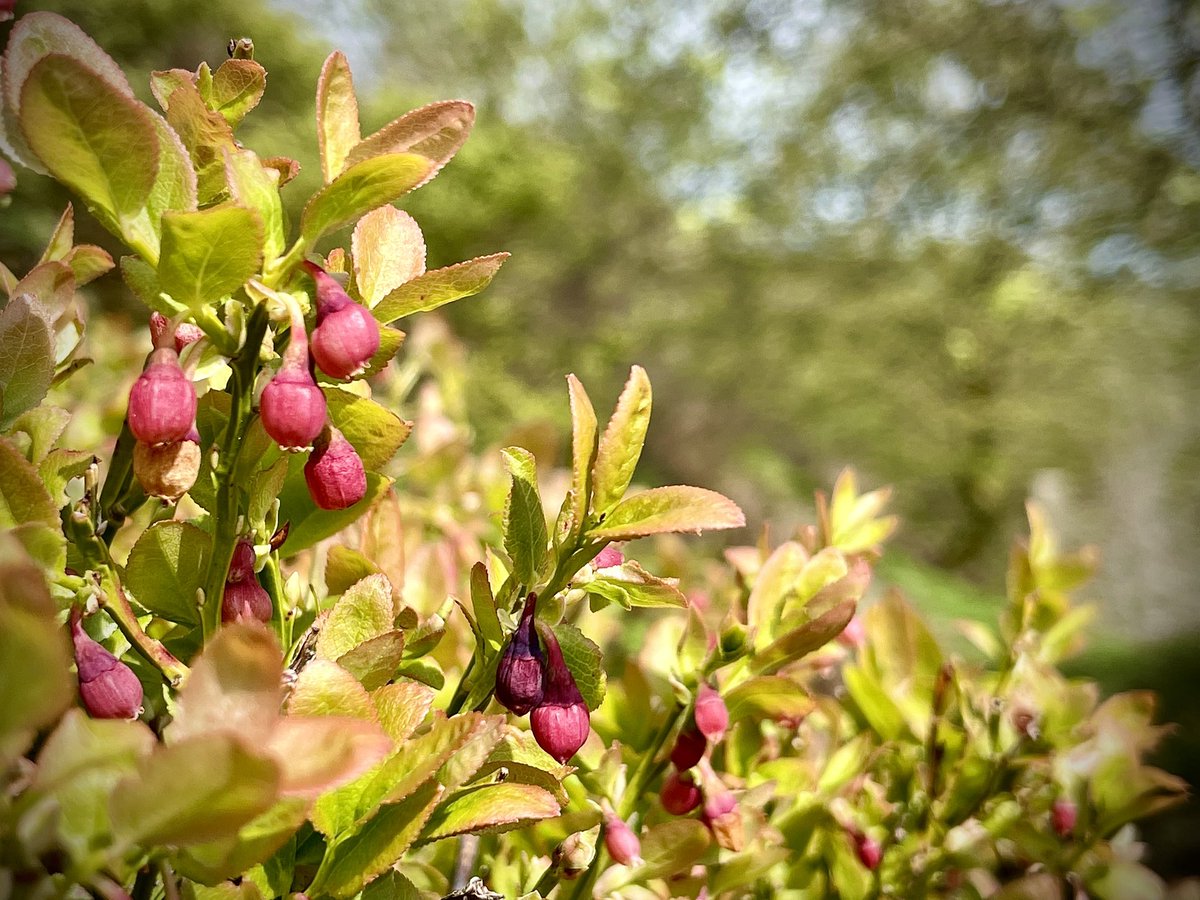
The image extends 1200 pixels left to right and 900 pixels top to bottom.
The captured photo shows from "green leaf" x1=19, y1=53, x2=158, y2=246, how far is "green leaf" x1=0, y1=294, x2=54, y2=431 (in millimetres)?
67

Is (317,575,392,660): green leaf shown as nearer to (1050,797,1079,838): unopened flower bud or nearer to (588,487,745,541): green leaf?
(588,487,745,541): green leaf

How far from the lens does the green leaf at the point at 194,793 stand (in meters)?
0.16

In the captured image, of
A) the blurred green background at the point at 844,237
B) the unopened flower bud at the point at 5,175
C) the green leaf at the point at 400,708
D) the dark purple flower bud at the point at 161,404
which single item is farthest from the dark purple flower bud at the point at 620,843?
the blurred green background at the point at 844,237

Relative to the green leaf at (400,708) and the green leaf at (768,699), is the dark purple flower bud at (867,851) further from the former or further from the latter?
the green leaf at (400,708)

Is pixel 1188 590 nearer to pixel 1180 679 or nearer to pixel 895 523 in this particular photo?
pixel 1180 679

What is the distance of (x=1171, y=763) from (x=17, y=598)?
2.96 metres

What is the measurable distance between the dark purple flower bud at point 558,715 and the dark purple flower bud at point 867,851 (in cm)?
27

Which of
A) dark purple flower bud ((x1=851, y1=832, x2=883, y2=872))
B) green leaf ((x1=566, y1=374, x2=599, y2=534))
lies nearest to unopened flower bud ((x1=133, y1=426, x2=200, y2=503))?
green leaf ((x1=566, y1=374, x2=599, y2=534))

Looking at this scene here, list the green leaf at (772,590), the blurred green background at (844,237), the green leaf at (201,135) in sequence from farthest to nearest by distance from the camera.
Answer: the blurred green background at (844,237)
the green leaf at (772,590)
the green leaf at (201,135)

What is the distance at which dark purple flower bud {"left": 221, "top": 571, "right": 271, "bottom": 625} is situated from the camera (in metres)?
0.26

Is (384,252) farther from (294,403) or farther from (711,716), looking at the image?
(711,716)

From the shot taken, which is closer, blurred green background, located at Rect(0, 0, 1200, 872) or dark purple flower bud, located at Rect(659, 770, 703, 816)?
dark purple flower bud, located at Rect(659, 770, 703, 816)

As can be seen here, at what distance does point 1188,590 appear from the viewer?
398 cm

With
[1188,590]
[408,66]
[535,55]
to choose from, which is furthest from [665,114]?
[1188,590]
